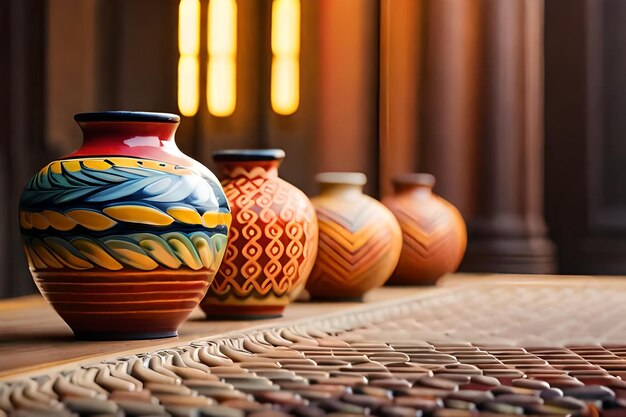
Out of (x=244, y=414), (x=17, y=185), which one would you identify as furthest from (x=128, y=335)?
(x=17, y=185)

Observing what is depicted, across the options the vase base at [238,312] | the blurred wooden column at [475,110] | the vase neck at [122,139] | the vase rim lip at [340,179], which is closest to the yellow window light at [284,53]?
the blurred wooden column at [475,110]

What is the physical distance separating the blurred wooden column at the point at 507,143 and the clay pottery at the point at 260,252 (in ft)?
7.05

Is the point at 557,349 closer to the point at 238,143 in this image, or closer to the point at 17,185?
the point at 17,185

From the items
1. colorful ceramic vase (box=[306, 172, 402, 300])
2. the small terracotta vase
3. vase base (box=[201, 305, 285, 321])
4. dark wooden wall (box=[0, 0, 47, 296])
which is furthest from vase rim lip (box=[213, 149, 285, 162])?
dark wooden wall (box=[0, 0, 47, 296])

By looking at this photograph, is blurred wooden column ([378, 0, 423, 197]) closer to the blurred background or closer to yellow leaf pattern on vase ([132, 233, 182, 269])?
the blurred background

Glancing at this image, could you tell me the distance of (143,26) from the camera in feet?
15.0

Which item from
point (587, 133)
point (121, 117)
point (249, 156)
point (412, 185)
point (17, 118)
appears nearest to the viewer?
point (121, 117)

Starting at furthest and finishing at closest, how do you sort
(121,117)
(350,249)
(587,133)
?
(587,133), (350,249), (121,117)

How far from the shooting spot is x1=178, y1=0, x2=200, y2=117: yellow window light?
4.57 m

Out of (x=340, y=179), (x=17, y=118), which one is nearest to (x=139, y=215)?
(x=340, y=179)

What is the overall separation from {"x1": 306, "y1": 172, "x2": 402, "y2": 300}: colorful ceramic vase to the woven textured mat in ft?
1.26

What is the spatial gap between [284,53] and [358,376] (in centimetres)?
334

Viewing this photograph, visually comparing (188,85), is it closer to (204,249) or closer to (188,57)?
(188,57)

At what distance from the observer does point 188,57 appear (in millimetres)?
4613
